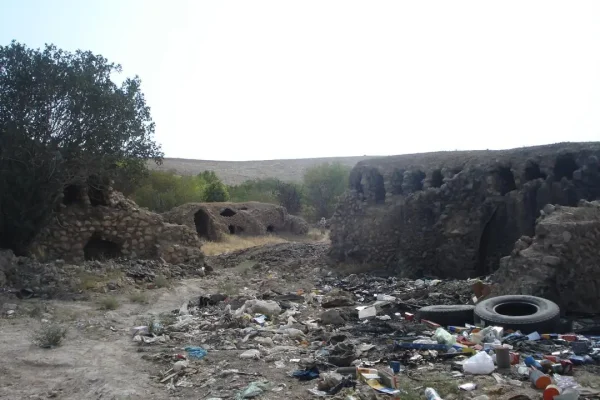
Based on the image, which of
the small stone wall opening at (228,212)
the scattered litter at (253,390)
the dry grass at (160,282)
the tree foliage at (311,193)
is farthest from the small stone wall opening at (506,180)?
the tree foliage at (311,193)

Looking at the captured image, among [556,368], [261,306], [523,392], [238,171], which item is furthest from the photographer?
[238,171]

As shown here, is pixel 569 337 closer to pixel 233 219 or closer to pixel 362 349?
pixel 362 349

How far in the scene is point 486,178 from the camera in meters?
15.5

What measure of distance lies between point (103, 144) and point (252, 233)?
18.0 meters

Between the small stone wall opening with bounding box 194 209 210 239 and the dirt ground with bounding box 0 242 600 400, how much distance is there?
700 inches

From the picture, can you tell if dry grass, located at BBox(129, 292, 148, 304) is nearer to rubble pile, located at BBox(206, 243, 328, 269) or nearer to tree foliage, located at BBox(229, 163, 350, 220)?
rubble pile, located at BBox(206, 243, 328, 269)

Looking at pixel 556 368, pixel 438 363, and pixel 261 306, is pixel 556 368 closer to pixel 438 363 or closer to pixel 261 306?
pixel 438 363

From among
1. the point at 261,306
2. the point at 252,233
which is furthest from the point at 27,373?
the point at 252,233

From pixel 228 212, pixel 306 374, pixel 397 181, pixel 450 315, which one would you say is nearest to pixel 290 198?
pixel 228 212

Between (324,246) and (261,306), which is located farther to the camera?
(324,246)

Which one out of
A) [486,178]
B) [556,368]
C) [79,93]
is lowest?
[556,368]

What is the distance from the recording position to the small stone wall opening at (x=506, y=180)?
15.3 meters

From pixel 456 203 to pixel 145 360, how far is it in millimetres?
11145

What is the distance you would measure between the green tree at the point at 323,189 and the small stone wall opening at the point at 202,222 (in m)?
13.8
